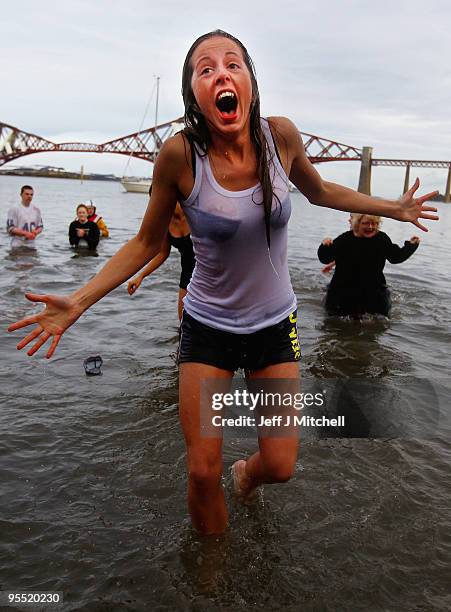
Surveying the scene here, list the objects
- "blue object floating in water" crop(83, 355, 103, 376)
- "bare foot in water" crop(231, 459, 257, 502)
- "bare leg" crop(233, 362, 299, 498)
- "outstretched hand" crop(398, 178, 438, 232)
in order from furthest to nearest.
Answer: "blue object floating in water" crop(83, 355, 103, 376)
"bare foot in water" crop(231, 459, 257, 502)
"outstretched hand" crop(398, 178, 438, 232)
"bare leg" crop(233, 362, 299, 498)

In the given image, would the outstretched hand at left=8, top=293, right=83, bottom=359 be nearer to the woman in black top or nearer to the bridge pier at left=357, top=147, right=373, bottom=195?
the woman in black top

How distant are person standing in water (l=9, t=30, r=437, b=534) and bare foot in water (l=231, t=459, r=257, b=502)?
35 centimetres

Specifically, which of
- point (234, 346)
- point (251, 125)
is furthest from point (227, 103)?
Answer: point (234, 346)

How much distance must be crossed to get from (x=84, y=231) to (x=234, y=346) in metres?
13.3

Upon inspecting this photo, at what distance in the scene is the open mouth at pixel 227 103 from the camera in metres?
2.51

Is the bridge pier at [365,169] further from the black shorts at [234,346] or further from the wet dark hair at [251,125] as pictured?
the black shorts at [234,346]

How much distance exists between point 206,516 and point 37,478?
1.35 meters

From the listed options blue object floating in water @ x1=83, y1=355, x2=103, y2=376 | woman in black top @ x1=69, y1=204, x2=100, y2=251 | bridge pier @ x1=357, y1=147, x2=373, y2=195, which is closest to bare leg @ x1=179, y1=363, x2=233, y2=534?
blue object floating in water @ x1=83, y1=355, x2=103, y2=376

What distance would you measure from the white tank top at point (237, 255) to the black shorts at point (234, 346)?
0.14 feet

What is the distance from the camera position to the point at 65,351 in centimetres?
633

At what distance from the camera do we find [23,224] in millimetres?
14453

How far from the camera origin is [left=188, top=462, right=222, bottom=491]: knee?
2707mm

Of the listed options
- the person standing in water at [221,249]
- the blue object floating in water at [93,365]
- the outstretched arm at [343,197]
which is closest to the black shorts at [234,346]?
the person standing in water at [221,249]

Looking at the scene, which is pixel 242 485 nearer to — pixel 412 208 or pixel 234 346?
pixel 234 346
